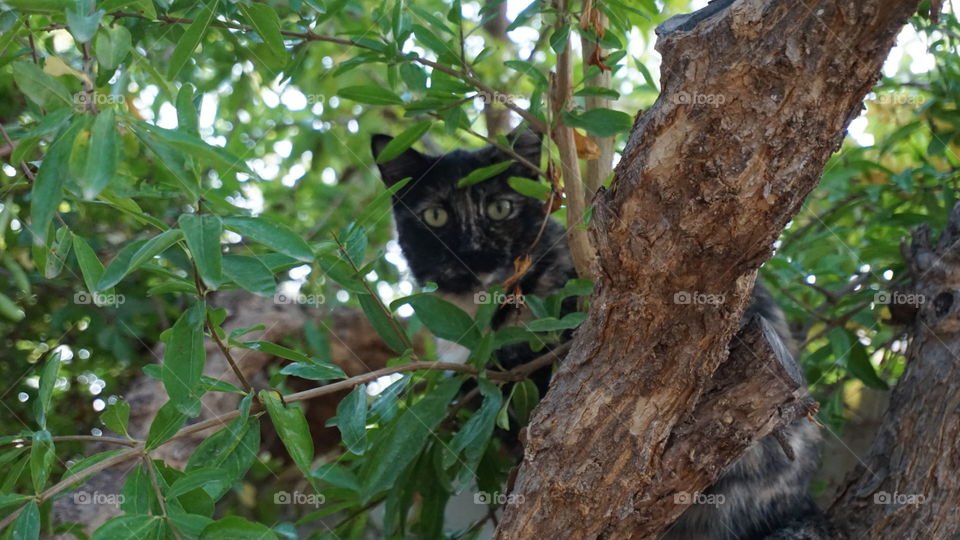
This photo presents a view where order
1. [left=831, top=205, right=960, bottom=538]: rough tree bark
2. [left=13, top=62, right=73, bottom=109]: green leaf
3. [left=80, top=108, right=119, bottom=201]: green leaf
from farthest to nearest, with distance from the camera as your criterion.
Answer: [left=831, top=205, right=960, bottom=538]: rough tree bark < [left=13, top=62, right=73, bottom=109]: green leaf < [left=80, top=108, right=119, bottom=201]: green leaf

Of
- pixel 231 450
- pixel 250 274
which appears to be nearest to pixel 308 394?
pixel 231 450

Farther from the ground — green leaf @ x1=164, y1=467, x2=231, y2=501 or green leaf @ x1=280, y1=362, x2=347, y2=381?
green leaf @ x1=280, y1=362, x2=347, y2=381

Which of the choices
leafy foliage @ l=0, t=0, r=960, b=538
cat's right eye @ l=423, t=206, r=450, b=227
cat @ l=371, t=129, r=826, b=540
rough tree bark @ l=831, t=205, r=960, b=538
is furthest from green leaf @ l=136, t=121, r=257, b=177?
cat's right eye @ l=423, t=206, r=450, b=227

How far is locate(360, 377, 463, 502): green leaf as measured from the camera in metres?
2.22

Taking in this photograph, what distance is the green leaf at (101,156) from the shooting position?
1272 millimetres

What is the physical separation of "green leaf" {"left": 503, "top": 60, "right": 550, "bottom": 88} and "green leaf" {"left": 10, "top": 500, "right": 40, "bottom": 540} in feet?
4.93

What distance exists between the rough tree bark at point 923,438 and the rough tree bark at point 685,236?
64cm

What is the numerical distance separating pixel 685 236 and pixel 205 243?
849mm

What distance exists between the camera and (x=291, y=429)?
178 centimetres

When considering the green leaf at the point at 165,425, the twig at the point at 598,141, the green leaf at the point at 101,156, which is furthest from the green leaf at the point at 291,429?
the twig at the point at 598,141

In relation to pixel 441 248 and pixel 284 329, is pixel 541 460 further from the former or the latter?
pixel 284 329

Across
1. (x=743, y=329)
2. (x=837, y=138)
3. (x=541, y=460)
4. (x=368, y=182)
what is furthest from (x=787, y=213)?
(x=368, y=182)

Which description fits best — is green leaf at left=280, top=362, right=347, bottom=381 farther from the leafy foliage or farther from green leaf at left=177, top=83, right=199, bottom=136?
green leaf at left=177, top=83, right=199, bottom=136

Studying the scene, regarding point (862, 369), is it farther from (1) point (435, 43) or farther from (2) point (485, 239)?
(1) point (435, 43)
